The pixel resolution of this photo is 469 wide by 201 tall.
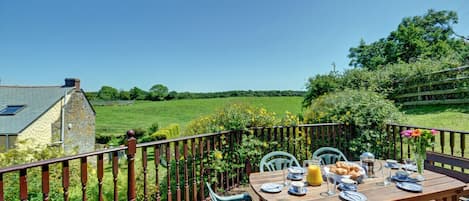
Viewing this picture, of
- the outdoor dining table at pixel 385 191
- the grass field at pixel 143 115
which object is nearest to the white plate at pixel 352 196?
the outdoor dining table at pixel 385 191

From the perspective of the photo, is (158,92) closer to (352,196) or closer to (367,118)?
(367,118)

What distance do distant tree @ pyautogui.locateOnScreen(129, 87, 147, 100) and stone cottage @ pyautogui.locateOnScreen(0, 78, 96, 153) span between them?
1472 centimetres

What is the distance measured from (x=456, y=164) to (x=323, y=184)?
125cm

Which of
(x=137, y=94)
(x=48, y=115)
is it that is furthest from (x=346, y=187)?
(x=137, y=94)

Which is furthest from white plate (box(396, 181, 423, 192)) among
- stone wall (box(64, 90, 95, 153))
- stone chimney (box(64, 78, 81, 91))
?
stone chimney (box(64, 78, 81, 91))

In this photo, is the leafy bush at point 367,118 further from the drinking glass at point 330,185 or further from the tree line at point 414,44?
the tree line at point 414,44

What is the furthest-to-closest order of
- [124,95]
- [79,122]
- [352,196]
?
[124,95]
[79,122]
[352,196]

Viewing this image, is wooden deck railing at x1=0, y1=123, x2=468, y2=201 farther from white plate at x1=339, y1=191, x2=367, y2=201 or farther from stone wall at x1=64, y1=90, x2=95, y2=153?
stone wall at x1=64, y1=90, x2=95, y2=153

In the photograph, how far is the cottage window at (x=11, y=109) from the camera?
1398 centimetres

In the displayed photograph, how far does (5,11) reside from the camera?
43.0 feet

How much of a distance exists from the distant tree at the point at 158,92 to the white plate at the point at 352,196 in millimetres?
31303

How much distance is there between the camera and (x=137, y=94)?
3156cm

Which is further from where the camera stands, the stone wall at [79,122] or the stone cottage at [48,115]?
the stone wall at [79,122]

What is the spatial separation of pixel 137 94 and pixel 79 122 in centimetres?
1597
